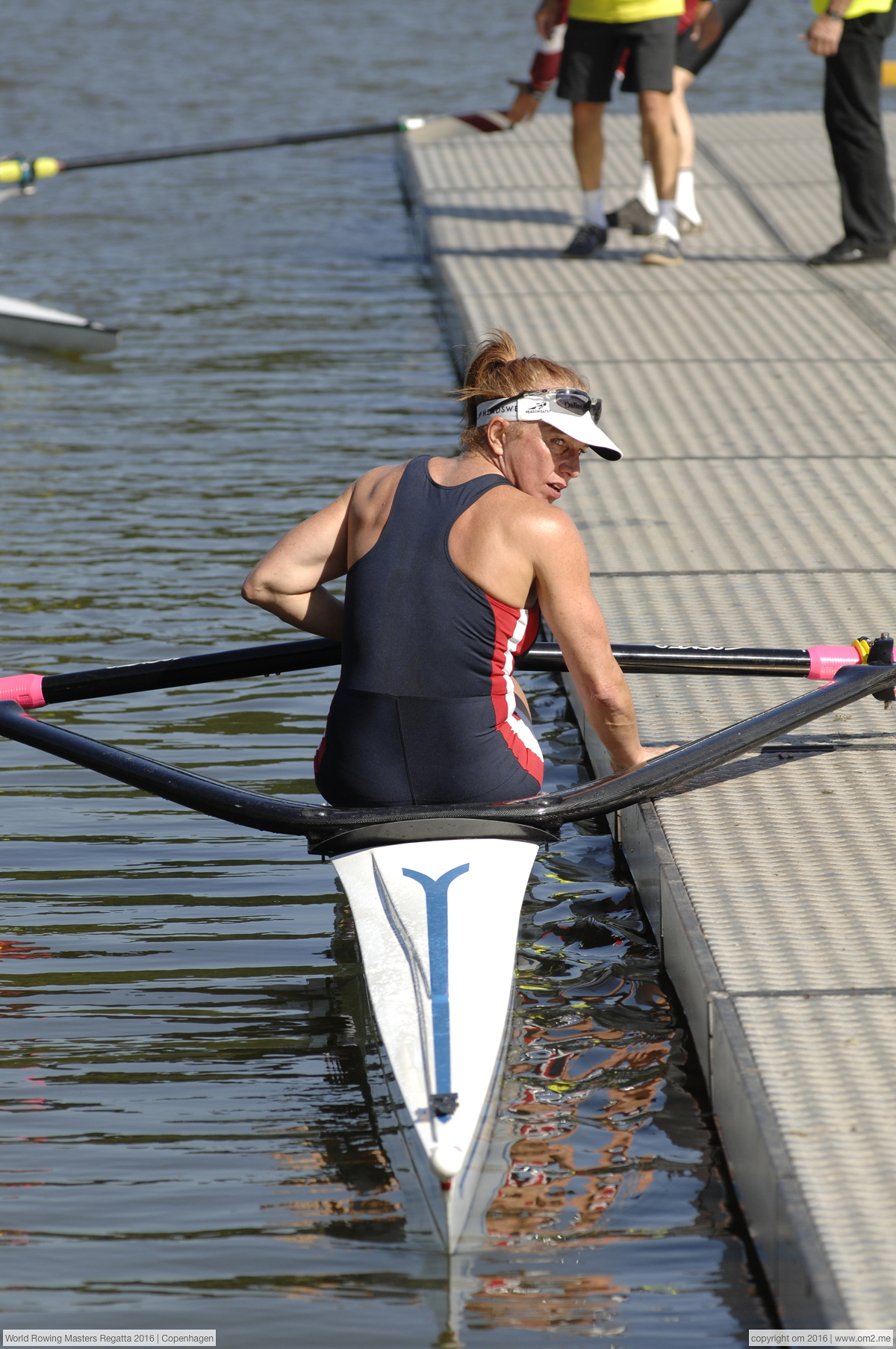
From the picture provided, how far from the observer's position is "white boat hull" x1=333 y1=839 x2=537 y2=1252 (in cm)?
294

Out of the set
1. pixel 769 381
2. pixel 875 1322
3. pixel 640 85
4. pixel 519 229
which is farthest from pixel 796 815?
pixel 519 229

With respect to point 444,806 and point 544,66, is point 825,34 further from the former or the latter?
point 444,806

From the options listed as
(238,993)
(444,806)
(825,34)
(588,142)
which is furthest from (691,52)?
(238,993)

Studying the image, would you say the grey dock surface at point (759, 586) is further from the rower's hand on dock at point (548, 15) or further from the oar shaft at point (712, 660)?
the rower's hand on dock at point (548, 15)

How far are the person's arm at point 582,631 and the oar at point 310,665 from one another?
40 cm

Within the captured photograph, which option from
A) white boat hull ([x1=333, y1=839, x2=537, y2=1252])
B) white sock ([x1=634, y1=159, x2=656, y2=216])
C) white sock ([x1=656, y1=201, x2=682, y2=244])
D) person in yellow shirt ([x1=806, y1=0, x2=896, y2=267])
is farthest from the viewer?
white sock ([x1=634, y1=159, x2=656, y2=216])

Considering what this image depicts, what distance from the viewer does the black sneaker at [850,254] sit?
30.2 feet

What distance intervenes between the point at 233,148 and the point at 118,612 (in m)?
6.17

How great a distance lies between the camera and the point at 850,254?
30.3ft

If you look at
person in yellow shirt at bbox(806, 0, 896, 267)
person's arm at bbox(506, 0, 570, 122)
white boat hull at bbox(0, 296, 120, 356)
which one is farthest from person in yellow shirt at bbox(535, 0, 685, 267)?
white boat hull at bbox(0, 296, 120, 356)

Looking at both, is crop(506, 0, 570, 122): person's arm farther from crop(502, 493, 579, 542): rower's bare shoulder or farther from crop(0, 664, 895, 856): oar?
crop(502, 493, 579, 542): rower's bare shoulder

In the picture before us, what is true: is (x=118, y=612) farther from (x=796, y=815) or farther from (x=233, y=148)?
(x=233, y=148)

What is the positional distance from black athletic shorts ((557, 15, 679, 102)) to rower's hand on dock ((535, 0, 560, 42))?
64 cm

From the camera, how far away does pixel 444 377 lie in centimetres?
889
